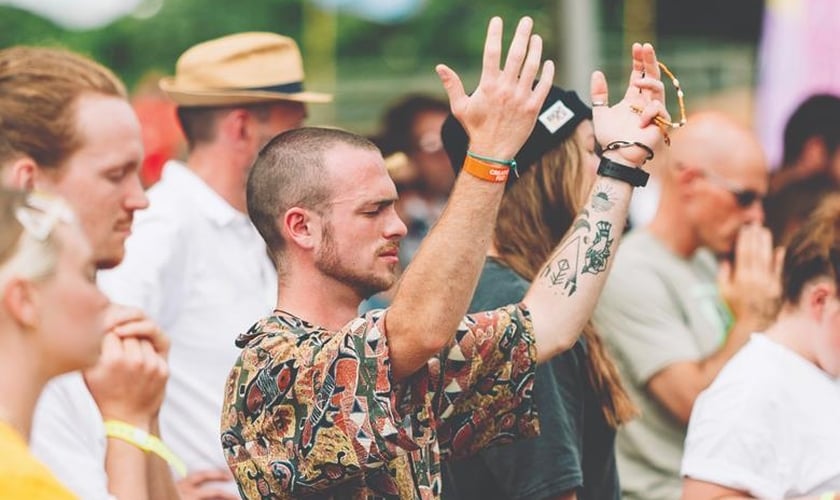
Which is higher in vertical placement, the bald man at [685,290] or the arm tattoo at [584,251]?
the arm tattoo at [584,251]

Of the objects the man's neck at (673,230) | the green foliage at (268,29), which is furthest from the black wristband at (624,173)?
the green foliage at (268,29)

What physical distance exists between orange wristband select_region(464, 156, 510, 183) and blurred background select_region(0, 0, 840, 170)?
21.1 feet

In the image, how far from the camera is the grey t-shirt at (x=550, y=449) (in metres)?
3.62

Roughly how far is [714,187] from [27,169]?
314 cm

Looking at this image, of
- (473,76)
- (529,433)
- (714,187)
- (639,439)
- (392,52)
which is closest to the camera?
(529,433)

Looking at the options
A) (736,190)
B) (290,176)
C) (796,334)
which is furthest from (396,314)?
(736,190)

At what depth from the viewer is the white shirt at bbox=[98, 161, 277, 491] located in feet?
15.2

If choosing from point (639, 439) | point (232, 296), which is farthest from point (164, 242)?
point (639, 439)

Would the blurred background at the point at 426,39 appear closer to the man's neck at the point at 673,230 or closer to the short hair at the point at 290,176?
the man's neck at the point at 673,230

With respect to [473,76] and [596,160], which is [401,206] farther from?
[473,76]

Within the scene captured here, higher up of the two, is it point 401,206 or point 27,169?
point 27,169

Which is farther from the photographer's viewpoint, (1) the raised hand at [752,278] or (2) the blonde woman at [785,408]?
(1) the raised hand at [752,278]

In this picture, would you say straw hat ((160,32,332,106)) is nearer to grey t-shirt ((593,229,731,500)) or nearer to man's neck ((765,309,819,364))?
grey t-shirt ((593,229,731,500))

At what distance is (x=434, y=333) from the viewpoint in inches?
114
